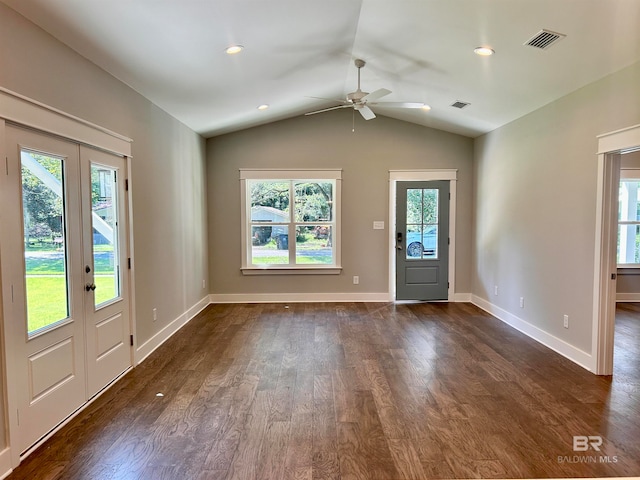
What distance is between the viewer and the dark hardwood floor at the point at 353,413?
2.14 meters

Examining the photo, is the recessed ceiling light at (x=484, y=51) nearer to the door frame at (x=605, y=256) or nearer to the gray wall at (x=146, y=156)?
the door frame at (x=605, y=256)

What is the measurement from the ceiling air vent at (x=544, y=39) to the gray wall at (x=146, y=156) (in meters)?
3.52

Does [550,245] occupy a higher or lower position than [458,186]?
lower

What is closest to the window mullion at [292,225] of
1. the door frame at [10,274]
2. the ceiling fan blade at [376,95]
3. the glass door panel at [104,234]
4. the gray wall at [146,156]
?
the gray wall at [146,156]

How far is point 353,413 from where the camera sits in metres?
2.71

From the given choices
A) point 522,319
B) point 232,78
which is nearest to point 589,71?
point 522,319

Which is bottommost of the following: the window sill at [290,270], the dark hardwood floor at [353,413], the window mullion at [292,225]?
the dark hardwood floor at [353,413]

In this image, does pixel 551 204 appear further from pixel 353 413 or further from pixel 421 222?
pixel 353 413

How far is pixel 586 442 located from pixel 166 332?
13.6ft

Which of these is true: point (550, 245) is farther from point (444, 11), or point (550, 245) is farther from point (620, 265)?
point (620, 265)

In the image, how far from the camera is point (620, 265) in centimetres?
607

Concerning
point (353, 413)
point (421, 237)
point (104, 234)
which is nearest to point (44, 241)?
point (104, 234)

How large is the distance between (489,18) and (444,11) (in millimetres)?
336

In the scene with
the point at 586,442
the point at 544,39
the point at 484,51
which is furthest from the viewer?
the point at 484,51
